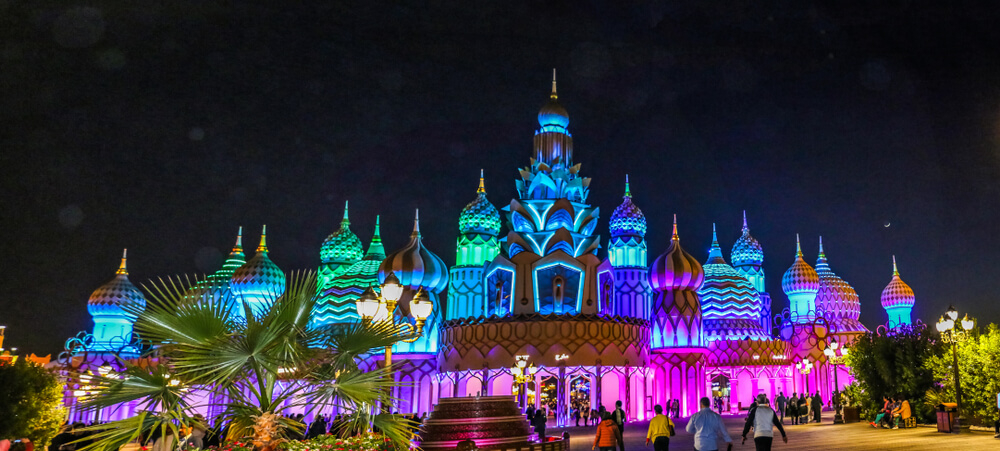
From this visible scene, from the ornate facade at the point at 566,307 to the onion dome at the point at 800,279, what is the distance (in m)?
0.11

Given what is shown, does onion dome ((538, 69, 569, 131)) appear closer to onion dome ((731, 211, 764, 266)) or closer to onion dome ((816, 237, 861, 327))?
onion dome ((731, 211, 764, 266))

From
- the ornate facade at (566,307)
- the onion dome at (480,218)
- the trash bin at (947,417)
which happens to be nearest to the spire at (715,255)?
the ornate facade at (566,307)

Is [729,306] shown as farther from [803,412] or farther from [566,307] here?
[803,412]

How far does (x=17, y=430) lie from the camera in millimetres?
17953

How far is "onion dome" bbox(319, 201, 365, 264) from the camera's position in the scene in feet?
186

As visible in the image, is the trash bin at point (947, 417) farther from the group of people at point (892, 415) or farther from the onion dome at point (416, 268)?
the onion dome at point (416, 268)

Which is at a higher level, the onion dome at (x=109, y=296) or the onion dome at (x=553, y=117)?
the onion dome at (x=553, y=117)

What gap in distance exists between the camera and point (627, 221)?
48938mm

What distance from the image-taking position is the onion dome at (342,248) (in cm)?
5656

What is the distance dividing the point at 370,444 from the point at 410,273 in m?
36.8

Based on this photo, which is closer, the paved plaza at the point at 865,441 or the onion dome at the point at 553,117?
the paved plaza at the point at 865,441

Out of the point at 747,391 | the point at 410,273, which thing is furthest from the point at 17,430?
the point at 747,391

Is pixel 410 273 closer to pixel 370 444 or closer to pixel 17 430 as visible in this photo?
pixel 17 430

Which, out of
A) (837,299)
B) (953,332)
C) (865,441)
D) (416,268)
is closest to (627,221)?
(416,268)
